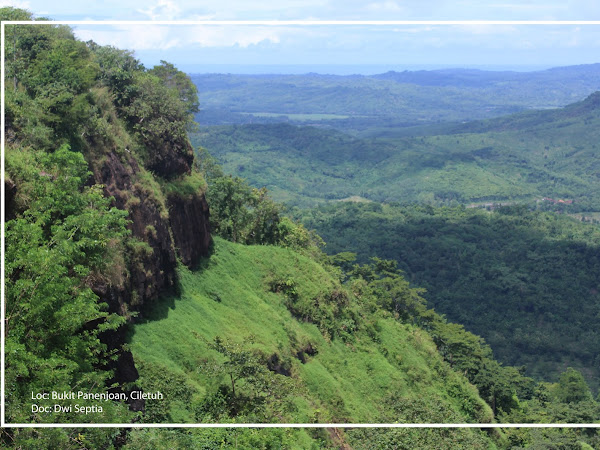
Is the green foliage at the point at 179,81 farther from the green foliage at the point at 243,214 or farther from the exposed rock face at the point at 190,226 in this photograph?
the exposed rock face at the point at 190,226

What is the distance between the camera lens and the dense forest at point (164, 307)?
34.0 feet

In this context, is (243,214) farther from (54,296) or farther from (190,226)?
(54,296)

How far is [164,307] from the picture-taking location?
17.2m

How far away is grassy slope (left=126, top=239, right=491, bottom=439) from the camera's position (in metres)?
15.6

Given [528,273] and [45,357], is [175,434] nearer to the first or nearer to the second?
[45,357]

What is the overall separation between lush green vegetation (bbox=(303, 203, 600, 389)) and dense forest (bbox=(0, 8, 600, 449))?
29907mm

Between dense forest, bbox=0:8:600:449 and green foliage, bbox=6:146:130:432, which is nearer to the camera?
green foliage, bbox=6:146:130:432

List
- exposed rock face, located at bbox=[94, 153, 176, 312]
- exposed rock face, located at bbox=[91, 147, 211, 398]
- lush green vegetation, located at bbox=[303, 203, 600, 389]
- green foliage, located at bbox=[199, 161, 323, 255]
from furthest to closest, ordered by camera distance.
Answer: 1. lush green vegetation, located at bbox=[303, 203, 600, 389]
2. green foliage, located at bbox=[199, 161, 323, 255]
3. exposed rock face, located at bbox=[94, 153, 176, 312]
4. exposed rock face, located at bbox=[91, 147, 211, 398]

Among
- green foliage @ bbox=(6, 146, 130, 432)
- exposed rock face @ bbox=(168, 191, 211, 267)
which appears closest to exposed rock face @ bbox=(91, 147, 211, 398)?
exposed rock face @ bbox=(168, 191, 211, 267)

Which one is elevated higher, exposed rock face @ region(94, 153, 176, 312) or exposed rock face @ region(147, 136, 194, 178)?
exposed rock face @ region(147, 136, 194, 178)

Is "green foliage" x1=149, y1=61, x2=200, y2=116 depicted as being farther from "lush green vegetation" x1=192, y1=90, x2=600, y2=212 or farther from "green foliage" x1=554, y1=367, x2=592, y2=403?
"lush green vegetation" x1=192, y1=90, x2=600, y2=212

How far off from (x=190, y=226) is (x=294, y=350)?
600cm

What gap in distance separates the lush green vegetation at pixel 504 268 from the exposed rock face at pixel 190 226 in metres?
44.0

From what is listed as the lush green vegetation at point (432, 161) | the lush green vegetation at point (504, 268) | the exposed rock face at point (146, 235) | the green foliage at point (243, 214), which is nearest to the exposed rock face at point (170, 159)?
the exposed rock face at point (146, 235)
